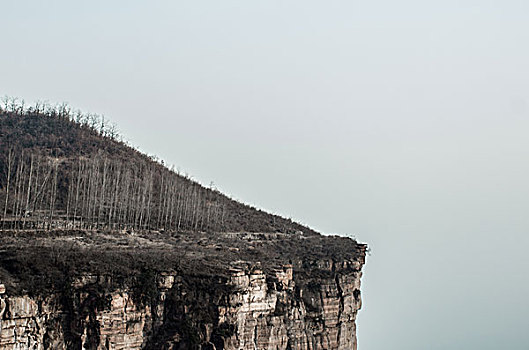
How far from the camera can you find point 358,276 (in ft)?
171

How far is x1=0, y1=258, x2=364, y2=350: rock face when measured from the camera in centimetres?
3003

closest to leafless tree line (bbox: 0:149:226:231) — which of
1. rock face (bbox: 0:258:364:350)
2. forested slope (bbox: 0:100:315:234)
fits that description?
forested slope (bbox: 0:100:315:234)

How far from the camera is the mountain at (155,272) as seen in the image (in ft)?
103

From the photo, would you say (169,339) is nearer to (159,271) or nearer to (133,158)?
(159,271)

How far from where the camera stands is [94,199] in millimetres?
53688

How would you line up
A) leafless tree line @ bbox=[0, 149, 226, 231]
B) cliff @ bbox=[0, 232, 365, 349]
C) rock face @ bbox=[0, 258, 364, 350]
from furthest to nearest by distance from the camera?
leafless tree line @ bbox=[0, 149, 226, 231], cliff @ bbox=[0, 232, 365, 349], rock face @ bbox=[0, 258, 364, 350]

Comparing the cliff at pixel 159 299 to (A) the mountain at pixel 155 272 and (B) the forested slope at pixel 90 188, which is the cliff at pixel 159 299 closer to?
(A) the mountain at pixel 155 272

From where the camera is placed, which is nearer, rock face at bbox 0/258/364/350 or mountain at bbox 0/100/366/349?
rock face at bbox 0/258/364/350

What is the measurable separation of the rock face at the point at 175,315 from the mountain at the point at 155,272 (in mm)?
53

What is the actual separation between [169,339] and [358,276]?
68.8 ft

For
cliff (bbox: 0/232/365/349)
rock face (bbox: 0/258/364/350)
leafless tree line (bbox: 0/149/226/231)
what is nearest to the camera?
rock face (bbox: 0/258/364/350)

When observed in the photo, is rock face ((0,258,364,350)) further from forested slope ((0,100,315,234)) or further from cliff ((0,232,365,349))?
forested slope ((0,100,315,234))

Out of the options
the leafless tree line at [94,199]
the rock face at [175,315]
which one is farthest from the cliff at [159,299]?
the leafless tree line at [94,199]

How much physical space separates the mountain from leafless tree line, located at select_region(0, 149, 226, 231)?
209 mm
